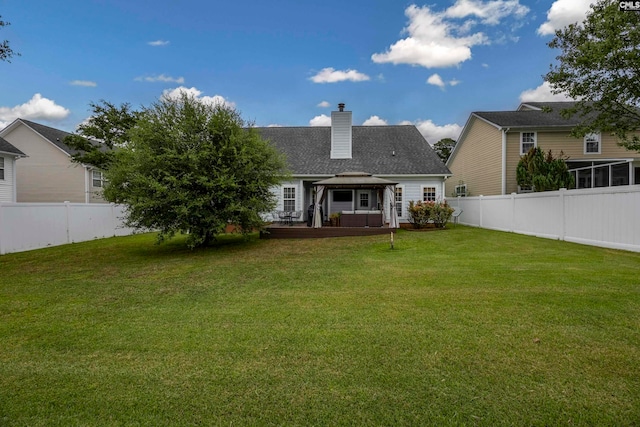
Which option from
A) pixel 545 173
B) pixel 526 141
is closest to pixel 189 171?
pixel 545 173

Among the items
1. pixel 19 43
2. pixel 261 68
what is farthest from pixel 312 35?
pixel 19 43

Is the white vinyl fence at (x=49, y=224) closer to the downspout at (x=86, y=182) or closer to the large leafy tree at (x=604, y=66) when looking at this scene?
the downspout at (x=86, y=182)

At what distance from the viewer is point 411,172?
17.4 metres

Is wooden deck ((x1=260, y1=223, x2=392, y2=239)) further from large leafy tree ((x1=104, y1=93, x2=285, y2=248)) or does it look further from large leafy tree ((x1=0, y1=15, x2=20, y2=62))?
large leafy tree ((x1=0, y1=15, x2=20, y2=62))

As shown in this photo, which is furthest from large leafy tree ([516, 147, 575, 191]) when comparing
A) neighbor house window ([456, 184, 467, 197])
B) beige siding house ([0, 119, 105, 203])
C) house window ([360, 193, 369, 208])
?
beige siding house ([0, 119, 105, 203])

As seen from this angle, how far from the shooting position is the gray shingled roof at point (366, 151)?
58.5ft

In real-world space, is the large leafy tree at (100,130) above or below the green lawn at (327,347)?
above

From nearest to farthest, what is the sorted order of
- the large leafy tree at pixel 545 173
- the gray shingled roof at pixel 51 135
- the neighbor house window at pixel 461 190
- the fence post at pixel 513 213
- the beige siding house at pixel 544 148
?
the fence post at pixel 513 213, the large leafy tree at pixel 545 173, the beige siding house at pixel 544 148, the gray shingled roof at pixel 51 135, the neighbor house window at pixel 461 190

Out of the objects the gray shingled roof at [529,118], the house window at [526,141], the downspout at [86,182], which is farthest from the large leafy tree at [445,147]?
the downspout at [86,182]

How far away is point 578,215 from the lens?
10.0m

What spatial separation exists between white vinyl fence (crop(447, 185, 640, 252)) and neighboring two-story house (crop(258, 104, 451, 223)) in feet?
12.7

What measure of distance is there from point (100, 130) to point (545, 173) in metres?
26.1

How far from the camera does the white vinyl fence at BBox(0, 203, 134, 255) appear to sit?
1022 centimetres

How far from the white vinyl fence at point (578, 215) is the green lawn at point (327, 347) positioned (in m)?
2.40
